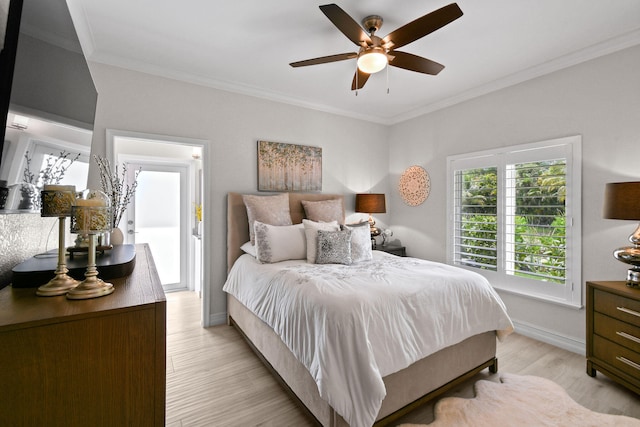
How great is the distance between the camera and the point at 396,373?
5.67 feet

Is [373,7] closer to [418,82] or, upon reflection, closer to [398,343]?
[418,82]

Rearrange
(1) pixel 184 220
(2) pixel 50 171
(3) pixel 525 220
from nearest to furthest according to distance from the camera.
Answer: (2) pixel 50 171, (3) pixel 525 220, (1) pixel 184 220

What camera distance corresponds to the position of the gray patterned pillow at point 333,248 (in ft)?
9.01

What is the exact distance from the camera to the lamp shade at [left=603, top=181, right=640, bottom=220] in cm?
202

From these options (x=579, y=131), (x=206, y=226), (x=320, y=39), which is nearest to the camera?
(x=320, y=39)

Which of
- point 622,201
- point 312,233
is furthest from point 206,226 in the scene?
point 622,201

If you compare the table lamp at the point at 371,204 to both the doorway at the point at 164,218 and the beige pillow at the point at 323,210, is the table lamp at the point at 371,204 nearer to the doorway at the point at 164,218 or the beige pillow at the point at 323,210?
the beige pillow at the point at 323,210

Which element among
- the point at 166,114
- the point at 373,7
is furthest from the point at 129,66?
the point at 373,7

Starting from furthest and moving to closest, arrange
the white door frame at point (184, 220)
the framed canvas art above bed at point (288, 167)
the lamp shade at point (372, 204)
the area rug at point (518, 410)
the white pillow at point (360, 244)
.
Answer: the white door frame at point (184, 220)
the lamp shade at point (372, 204)
the framed canvas art above bed at point (288, 167)
the white pillow at point (360, 244)
the area rug at point (518, 410)

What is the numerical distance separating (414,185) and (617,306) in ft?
8.39

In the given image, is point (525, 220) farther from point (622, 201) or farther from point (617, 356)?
point (617, 356)

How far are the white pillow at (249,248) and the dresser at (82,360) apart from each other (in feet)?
6.45

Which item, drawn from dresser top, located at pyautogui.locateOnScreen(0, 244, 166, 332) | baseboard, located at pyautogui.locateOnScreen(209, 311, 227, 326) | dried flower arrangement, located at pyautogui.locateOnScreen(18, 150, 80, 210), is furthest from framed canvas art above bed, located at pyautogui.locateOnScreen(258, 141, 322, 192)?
dresser top, located at pyautogui.locateOnScreen(0, 244, 166, 332)

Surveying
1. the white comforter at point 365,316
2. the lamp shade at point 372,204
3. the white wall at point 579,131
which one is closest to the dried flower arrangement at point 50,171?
the white comforter at point 365,316
